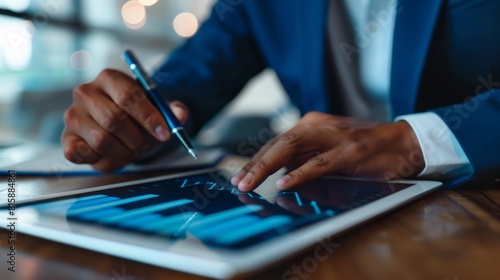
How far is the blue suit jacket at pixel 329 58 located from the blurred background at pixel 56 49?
42 cm

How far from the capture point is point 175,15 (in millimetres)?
3643

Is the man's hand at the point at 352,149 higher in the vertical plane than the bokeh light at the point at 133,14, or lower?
lower

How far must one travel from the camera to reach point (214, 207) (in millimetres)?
387

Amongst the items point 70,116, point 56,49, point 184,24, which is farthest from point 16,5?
point 184,24

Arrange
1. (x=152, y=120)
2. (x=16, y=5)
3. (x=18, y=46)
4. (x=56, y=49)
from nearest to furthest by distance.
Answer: (x=152, y=120), (x=16, y=5), (x=18, y=46), (x=56, y=49)

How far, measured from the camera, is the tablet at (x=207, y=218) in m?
0.26

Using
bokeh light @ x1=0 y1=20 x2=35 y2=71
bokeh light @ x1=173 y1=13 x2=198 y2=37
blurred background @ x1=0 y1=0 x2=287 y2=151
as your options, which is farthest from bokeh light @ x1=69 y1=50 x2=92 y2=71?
bokeh light @ x1=173 y1=13 x2=198 y2=37

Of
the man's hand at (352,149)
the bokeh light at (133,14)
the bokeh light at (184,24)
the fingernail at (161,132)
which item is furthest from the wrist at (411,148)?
the bokeh light at (184,24)

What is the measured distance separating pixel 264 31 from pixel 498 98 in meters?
0.61

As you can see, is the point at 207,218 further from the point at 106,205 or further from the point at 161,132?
the point at 161,132

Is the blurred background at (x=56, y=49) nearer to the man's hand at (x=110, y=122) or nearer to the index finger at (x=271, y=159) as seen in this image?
the man's hand at (x=110, y=122)

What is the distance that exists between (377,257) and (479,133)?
335 millimetres

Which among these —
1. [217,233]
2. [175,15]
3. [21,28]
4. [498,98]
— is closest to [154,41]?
[175,15]

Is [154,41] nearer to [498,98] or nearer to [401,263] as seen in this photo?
[498,98]
